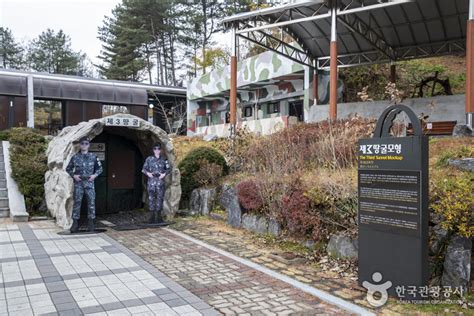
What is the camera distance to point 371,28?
15883 mm

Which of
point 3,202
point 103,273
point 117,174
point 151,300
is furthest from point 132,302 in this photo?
point 3,202

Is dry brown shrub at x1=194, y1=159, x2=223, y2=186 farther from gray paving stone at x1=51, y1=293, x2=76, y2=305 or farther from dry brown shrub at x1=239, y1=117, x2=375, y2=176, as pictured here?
gray paving stone at x1=51, y1=293, x2=76, y2=305

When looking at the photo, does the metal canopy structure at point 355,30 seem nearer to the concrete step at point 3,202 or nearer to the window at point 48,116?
the concrete step at point 3,202

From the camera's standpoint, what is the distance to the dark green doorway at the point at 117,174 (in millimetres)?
10898

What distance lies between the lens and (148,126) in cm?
950

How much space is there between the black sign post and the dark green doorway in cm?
770

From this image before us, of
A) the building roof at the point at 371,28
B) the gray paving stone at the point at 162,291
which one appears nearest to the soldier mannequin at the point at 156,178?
the gray paving stone at the point at 162,291

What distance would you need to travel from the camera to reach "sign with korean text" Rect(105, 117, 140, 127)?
901 cm

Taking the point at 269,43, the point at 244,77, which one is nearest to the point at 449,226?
the point at 269,43

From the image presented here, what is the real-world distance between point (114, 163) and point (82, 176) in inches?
97.1

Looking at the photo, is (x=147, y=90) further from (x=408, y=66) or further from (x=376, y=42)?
(x=408, y=66)

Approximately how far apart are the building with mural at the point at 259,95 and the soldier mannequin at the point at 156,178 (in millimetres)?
7361

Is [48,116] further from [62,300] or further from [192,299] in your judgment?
[192,299]

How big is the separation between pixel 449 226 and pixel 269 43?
44.4 ft
